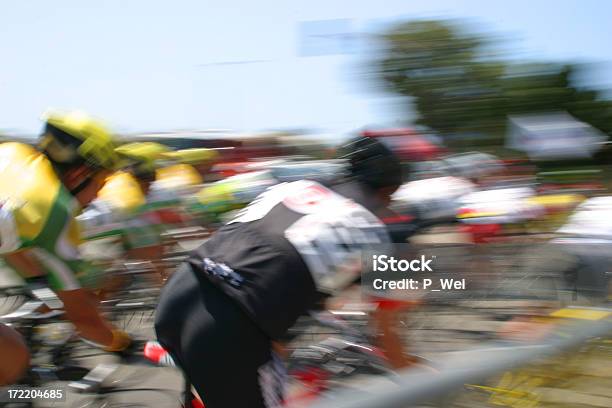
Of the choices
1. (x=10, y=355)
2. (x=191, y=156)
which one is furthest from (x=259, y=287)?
(x=191, y=156)

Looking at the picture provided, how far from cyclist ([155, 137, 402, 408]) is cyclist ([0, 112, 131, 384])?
4.27 feet

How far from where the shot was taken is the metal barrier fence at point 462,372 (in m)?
1.33

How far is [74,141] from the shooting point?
3863mm

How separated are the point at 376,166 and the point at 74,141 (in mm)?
1820

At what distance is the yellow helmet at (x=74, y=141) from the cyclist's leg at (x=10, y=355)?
3.30 ft

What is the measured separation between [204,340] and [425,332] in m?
3.22

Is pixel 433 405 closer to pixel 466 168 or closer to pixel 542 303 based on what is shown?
pixel 542 303

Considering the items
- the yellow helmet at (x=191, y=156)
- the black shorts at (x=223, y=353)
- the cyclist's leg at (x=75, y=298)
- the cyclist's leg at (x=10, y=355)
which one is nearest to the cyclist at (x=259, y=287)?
the black shorts at (x=223, y=353)

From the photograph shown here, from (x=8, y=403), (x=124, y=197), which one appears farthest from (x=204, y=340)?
(x=124, y=197)

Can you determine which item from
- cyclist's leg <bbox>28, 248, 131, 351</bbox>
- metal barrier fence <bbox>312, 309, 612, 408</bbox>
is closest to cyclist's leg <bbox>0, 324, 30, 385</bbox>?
cyclist's leg <bbox>28, 248, 131, 351</bbox>

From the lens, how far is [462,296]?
6.17 m

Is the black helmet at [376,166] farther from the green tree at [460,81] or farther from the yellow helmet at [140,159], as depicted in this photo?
the green tree at [460,81]

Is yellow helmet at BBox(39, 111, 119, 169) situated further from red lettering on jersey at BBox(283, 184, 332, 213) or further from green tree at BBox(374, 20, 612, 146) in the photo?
green tree at BBox(374, 20, 612, 146)

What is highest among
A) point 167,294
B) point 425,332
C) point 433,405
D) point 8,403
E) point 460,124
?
point 433,405
